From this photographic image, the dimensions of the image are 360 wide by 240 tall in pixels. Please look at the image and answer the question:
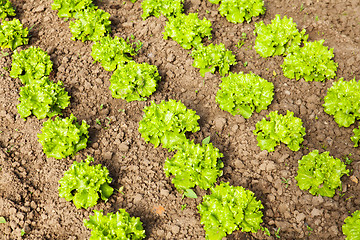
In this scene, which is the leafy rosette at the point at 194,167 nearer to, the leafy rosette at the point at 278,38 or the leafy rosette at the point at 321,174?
the leafy rosette at the point at 321,174

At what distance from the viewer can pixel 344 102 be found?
6035 millimetres

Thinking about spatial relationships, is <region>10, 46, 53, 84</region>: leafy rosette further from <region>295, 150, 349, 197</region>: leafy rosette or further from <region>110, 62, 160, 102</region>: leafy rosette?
<region>295, 150, 349, 197</region>: leafy rosette

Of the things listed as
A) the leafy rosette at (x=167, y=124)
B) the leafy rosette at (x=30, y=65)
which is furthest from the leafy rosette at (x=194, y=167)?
the leafy rosette at (x=30, y=65)

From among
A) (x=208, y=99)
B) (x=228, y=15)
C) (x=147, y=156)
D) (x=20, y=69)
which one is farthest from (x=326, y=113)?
(x=20, y=69)

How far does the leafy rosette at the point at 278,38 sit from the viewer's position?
678cm

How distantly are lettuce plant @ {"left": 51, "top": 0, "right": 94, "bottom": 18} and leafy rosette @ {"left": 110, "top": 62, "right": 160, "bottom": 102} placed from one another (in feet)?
6.37

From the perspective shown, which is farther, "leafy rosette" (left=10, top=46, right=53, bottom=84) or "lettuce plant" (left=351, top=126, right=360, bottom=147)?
"leafy rosette" (left=10, top=46, right=53, bottom=84)

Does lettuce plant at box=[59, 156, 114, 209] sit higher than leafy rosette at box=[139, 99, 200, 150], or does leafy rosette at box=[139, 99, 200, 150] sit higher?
leafy rosette at box=[139, 99, 200, 150]

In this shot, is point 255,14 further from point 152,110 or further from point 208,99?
point 152,110

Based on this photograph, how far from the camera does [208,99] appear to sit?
257 inches

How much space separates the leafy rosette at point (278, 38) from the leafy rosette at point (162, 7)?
1.75 metres

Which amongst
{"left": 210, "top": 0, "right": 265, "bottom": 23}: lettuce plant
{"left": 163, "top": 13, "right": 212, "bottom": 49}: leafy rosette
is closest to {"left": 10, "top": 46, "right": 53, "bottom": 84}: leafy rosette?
{"left": 163, "top": 13, "right": 212, "bottom": 49}: leafy rosette

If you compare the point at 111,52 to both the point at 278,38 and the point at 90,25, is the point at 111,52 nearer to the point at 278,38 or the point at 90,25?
the point at 90,25

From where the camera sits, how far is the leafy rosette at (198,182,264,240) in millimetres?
4992
